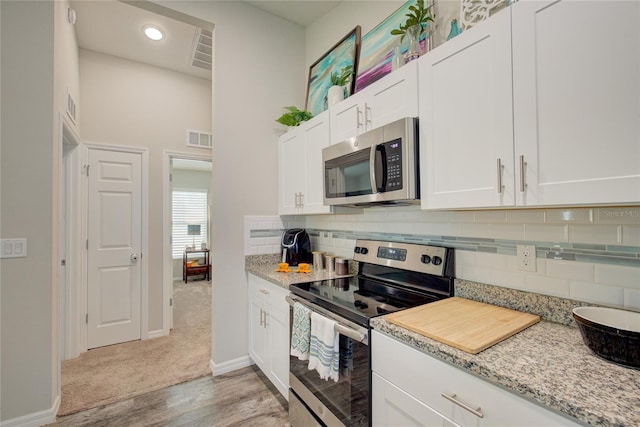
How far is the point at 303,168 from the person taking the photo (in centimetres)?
234

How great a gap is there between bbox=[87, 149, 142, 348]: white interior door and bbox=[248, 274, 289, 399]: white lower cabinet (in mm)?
1610

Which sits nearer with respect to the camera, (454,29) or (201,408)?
(454,29)

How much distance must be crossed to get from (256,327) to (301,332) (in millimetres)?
933

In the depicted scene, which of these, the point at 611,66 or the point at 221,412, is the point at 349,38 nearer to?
the point at 611,66

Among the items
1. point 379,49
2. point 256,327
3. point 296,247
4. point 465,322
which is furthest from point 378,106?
point 256,327

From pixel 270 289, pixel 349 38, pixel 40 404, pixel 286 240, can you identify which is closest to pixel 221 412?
pixel 270 289

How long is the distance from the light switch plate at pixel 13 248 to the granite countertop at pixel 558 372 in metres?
2.30

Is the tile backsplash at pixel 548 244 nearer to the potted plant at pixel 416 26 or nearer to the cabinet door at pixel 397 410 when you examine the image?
the cabinet door at pixel 397 410

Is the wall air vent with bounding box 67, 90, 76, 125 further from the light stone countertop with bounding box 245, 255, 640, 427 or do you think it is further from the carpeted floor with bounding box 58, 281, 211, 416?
the light stone countertop with bounding box 245, 255, 640, 427

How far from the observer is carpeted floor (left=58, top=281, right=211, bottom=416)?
2.19m

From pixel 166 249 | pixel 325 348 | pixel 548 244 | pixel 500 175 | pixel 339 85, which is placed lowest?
pixel 325 348

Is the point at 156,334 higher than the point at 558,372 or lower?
lower

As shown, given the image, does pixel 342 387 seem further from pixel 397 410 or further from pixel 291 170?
pixel 291 170

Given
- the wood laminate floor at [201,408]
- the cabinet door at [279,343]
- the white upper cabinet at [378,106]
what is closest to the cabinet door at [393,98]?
the white upper cabinet at [378,106]
